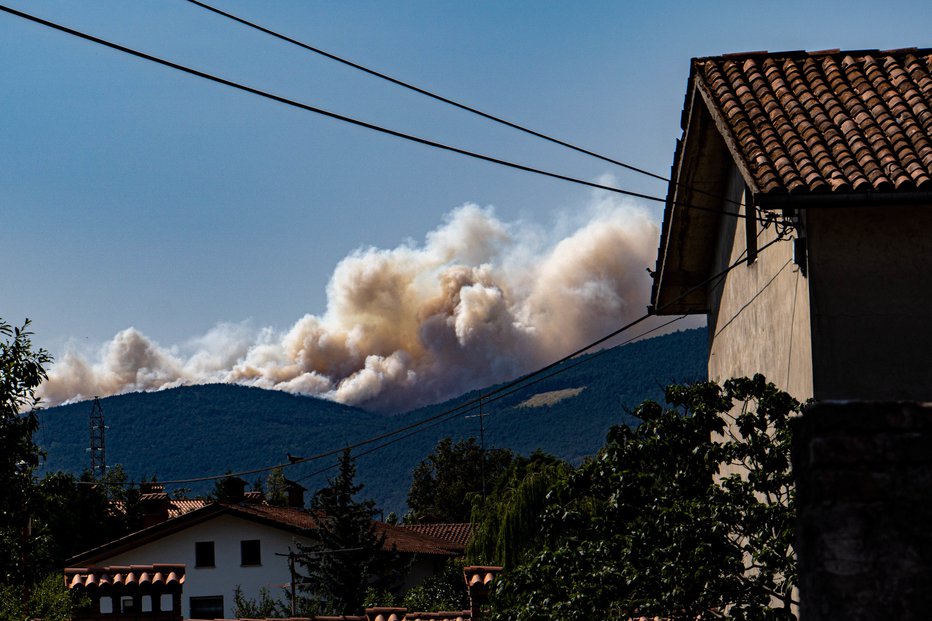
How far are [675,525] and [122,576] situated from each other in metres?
21.0

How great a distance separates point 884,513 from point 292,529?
52.4 metres

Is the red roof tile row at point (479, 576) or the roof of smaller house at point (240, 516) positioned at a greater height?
the red roof tile row at point (479, 576)

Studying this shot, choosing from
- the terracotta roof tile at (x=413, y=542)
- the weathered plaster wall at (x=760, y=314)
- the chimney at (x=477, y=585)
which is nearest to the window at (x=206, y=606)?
the terracotta roof tile at (x=413, y=542)

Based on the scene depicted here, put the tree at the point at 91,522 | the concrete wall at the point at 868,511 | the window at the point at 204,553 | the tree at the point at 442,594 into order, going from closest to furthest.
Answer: the concrete wall at the point at 868,511, the tree at the point at 442,594, the window at the point at 204,553, the tree at the point at 91,522

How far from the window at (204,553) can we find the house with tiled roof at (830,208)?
43.1 meters

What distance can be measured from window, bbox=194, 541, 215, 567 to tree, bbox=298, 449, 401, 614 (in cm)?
414

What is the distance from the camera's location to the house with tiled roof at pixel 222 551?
5500 cm

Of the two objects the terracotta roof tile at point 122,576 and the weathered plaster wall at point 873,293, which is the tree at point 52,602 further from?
the weathered plaster wall at point 873,293

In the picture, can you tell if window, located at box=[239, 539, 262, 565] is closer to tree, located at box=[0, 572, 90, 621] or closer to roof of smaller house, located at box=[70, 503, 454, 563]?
roof of smaller house, located at box=[70, 503, 454, 563]

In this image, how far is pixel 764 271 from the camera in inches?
603

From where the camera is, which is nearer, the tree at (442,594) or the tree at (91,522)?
the tree at (442,594)

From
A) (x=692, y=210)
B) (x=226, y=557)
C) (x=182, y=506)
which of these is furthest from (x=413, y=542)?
(x=692, y=210)

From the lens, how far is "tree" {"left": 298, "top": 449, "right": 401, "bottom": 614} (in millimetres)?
53906

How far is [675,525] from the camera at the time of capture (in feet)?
38.4
